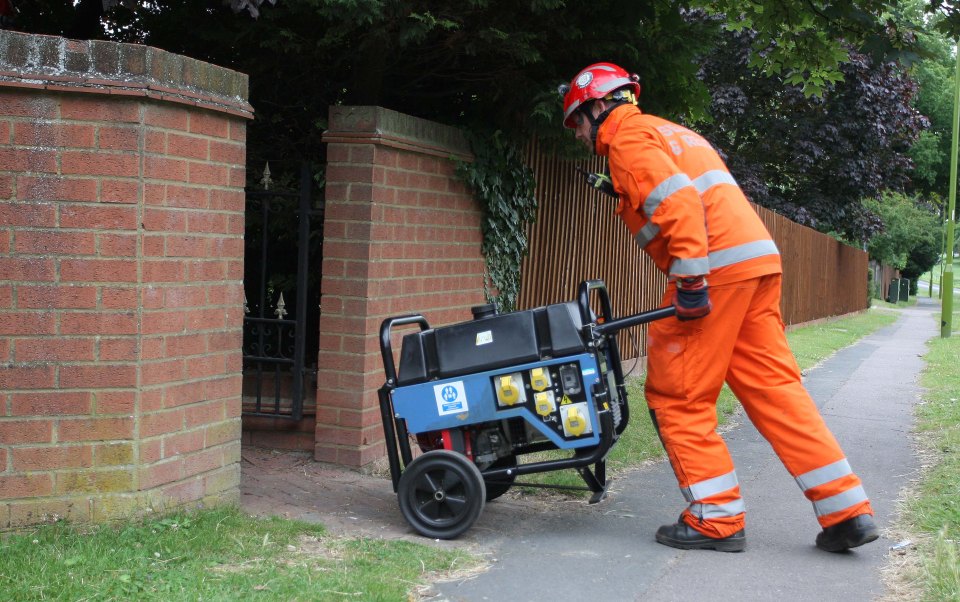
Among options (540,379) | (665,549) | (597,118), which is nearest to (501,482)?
(540,379)

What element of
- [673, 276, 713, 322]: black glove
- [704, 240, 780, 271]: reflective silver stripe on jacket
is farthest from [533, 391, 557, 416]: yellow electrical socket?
[704, 240, 780, 271]: reflective silver stripe on jacket

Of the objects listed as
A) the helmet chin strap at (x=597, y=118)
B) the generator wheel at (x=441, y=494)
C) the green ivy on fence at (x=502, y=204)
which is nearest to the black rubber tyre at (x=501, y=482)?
the generator wheel at (x=441, y=494)

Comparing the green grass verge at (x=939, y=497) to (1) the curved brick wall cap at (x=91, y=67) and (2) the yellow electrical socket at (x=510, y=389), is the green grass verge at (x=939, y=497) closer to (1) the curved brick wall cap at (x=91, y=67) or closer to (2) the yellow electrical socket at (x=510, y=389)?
(2) the yellow electrical socket at (x=510, y=389)

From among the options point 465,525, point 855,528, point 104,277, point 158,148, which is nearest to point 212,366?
point 104,277

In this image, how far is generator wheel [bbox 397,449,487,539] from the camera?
4273 mm

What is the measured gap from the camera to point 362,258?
5.36m

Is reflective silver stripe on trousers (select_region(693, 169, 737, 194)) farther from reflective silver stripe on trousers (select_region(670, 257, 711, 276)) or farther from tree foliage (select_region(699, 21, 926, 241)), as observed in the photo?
tree foliage (select_region(699, 21, 926, 241))

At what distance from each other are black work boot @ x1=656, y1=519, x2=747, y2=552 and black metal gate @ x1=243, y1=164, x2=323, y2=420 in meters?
2.30

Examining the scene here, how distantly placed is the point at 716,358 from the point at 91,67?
274 cm

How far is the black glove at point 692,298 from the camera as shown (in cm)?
402

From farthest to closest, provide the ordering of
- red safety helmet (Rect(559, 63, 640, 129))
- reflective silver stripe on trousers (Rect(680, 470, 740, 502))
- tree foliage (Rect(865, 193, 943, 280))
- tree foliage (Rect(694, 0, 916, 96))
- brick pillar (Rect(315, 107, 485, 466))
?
tree foliage (Rect(865, 193, 943, 280))
tree foliage (Rect(694, 0, 916, 96))
brick pillar (Rect(315, 107, 485, 466))
red safety helmet (Rect(559, 63, 640, 129))
reflective silver stripe on trousers (Rect(680, 470, 740, 502))

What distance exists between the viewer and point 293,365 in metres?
5.68

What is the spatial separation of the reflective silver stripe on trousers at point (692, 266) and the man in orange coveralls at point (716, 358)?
65 mm

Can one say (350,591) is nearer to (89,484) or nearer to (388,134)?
(89,484)
